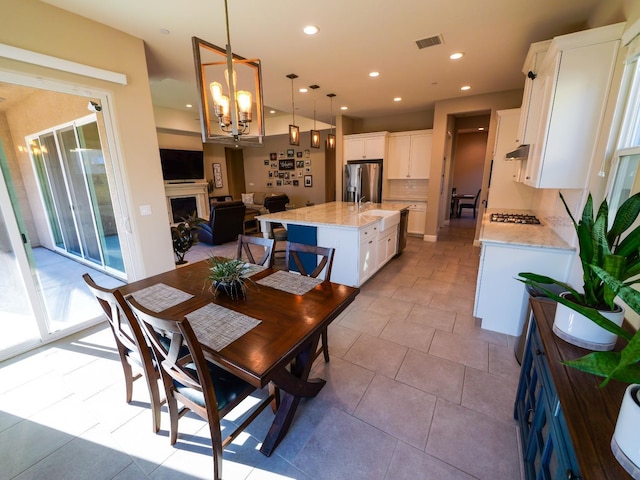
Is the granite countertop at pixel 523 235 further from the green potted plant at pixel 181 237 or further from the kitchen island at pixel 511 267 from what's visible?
the green potted plant at pixel 181 237

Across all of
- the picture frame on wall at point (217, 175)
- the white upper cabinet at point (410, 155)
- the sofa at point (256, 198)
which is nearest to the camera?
the white upper cabinet at point (410, 155)

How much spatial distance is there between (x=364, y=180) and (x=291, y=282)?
190 inches

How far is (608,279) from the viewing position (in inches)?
26.2

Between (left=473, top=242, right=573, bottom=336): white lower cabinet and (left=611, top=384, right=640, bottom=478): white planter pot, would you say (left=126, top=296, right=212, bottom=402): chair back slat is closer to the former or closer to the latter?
(left=611, top=384, right=640, bottom=478): white planter pot

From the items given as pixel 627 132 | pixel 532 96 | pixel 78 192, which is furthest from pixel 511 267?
pixel 78 192

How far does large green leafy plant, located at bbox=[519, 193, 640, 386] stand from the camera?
632mm

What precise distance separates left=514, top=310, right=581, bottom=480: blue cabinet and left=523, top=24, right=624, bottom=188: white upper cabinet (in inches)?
58.9

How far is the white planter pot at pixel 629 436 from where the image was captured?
595mm

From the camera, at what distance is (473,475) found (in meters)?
1.35

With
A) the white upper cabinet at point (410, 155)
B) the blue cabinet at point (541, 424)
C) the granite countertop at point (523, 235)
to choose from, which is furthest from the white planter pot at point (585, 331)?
the white upper cabinet at point (410, 155)

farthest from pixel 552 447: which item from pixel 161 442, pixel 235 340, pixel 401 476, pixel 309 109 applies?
pixel 309 109

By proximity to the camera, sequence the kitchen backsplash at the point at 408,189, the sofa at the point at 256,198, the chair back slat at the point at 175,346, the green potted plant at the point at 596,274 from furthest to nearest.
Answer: the sofa at the point at 256,198 < the kitchen backsplash at the point at 408,189 < the chair back slat at the point at 175,346 < the green potted plant at the point at 596,274

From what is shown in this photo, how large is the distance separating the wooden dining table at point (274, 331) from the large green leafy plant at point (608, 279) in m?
0.98

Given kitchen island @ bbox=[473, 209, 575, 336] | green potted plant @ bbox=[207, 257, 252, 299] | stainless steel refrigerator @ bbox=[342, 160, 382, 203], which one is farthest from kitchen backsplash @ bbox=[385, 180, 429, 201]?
green potted plant @ bbox=[207, 257, 252, 299]
